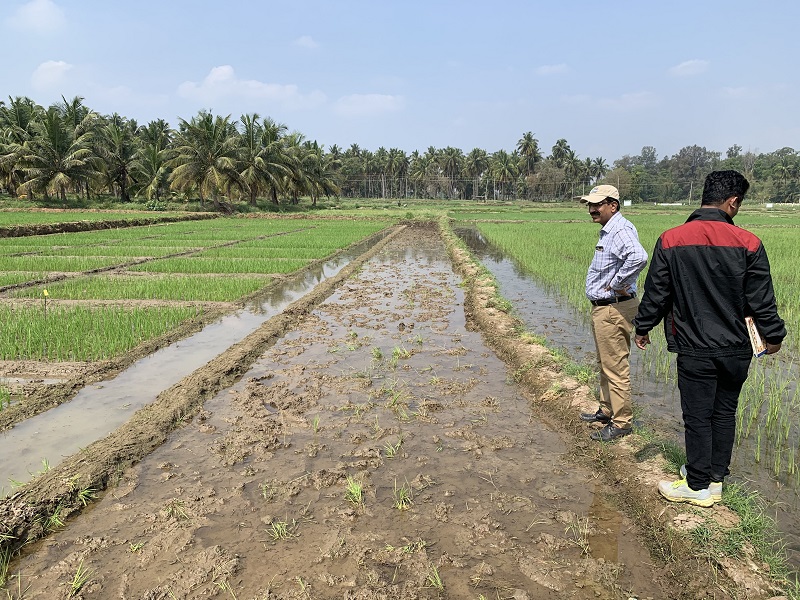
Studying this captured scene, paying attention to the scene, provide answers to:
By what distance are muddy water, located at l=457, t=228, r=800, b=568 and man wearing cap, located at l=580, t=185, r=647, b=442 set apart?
1.92 feet

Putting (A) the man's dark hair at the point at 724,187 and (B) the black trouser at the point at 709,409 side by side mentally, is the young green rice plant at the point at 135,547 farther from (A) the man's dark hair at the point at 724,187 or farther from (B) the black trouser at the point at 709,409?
(A) the man's dark hair at the point at 724,187

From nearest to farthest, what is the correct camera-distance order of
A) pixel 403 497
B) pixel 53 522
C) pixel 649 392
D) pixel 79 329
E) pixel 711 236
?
pixel 711 236 < pixel 53 522 < pixel 403 497 < pixel 649 392 < pixel 79 329

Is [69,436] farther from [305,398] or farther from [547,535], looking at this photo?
[547,535]

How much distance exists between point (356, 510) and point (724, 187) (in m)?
2.51

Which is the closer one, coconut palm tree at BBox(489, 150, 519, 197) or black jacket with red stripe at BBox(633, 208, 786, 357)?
black jacket with red stripe at BBox(633, 208, 786, 357)

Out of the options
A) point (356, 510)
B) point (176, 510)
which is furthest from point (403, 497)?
point (176, 510)

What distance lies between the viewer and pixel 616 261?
319cm

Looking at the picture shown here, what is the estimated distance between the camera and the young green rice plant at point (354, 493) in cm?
279

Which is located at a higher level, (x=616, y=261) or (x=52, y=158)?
(x=52, y=158)

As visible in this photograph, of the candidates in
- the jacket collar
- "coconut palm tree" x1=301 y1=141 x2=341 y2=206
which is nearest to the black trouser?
the jacket collar

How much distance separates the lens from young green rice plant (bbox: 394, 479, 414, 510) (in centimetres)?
274

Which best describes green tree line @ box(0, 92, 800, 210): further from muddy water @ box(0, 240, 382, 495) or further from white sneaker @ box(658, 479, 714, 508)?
white sneaker @ box(658, 479, 714, 508)

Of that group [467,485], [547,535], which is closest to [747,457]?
[547,535]

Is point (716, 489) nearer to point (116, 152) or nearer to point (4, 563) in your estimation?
point (4, 563)
